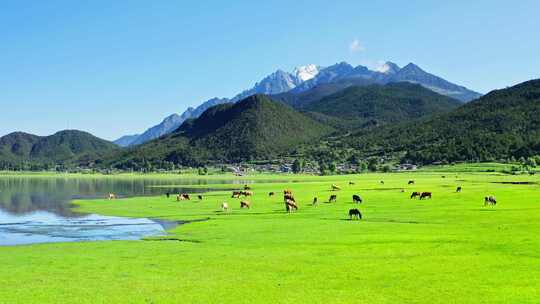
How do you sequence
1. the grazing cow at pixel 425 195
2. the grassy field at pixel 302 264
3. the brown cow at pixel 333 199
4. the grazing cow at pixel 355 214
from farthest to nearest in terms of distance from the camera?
the brown cow at pixel 333 199, the grazing cow at pixel 425 195, the grazing cow at pixel 355 214, the grassy field at pixel 302 264

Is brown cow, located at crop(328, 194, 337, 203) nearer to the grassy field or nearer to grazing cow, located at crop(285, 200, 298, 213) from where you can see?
grazing cow, located at crop(285, 200, 298, 213)

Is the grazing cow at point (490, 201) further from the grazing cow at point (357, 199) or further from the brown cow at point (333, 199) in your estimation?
the brown cow at point (333, 199)

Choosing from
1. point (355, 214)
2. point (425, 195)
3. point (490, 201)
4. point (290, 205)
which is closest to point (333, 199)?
point (425, 195)

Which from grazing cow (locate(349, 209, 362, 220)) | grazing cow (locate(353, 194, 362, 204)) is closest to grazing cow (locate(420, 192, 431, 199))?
grazing cow (locate(353, 194, 362, 204))

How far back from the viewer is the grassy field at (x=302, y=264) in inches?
810

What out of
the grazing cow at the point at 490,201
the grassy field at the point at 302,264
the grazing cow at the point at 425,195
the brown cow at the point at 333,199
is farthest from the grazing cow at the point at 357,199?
the grassy field at the point at 302,264

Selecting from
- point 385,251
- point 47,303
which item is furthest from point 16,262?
point 385,251

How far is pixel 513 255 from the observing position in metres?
26.7

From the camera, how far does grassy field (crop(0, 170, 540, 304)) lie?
2056cm

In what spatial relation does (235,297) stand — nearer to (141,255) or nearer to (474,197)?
(141,255)

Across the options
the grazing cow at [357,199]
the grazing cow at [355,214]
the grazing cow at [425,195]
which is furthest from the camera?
the grazing cow at [425,195]

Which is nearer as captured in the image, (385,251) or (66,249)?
(385,251)

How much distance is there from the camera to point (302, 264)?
26.5 meters

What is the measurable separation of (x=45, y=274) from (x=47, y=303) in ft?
19.1
